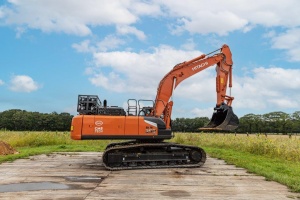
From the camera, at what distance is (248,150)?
795 inches

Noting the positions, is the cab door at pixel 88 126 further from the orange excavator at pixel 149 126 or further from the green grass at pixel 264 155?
the green grass at pixel 264 155

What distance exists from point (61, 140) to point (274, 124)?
298 ft

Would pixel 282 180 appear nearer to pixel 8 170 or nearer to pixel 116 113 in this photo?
pixel 116 113

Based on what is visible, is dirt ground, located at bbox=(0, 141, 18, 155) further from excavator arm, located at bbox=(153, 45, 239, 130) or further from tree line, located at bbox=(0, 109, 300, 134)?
tree line, located at bbox=(0, 109, 300, 134)

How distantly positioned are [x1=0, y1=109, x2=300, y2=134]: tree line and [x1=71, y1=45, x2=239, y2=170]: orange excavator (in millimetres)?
47785

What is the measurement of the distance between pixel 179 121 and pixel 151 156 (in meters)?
51.0

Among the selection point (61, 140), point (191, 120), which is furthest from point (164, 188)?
point (191, 120)

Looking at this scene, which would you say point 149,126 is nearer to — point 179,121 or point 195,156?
point 195,156

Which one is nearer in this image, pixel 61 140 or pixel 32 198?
pixel 32 198

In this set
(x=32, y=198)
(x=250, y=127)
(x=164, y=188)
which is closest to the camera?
(x=32, y=198)

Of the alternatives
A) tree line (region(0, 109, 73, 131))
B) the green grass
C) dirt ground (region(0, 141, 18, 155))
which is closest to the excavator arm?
the green grass

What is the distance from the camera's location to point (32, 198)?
24.1ft

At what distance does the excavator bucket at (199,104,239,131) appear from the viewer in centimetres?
1355

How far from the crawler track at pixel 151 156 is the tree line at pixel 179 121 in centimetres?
4847
